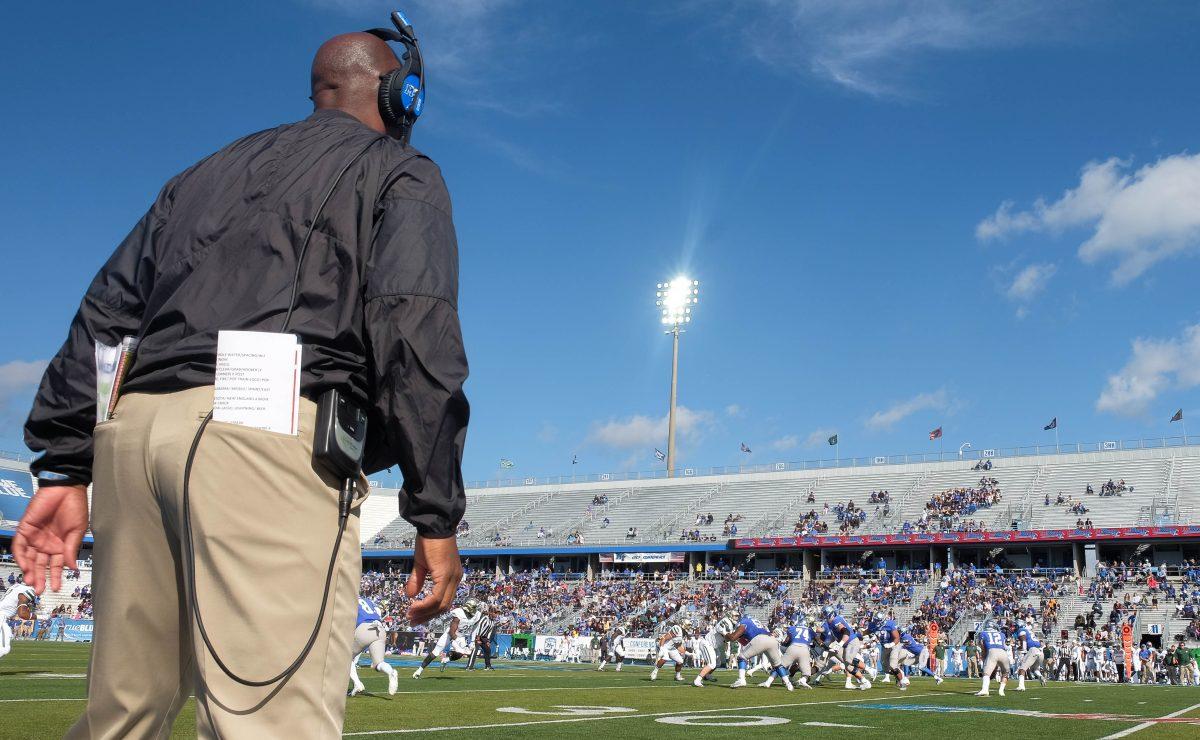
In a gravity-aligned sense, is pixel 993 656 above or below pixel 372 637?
below

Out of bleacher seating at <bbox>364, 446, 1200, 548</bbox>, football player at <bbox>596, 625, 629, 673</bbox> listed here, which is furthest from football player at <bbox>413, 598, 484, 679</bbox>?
bleacher seating at <bbox>364, 446, 1200, 548</bbox>

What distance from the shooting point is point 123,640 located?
2.48m

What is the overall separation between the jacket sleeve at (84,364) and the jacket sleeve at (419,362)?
2.40ft

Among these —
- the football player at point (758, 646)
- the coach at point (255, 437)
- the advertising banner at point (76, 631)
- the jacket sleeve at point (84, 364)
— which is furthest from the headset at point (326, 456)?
the advertising banner at point (76, 631)

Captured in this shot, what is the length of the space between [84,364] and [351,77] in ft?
3.67

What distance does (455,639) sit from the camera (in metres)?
28.8

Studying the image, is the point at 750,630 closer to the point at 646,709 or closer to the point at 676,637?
the point at 676,637

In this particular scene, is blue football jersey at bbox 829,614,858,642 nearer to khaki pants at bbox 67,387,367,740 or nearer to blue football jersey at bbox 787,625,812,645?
blue football jersey at bbox 787,625,812,645

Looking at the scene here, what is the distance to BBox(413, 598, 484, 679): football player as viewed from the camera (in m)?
21.3

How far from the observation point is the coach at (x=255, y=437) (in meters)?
2.31

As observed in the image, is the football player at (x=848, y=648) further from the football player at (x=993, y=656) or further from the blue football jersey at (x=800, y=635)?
the football player at (x=993, y=656)

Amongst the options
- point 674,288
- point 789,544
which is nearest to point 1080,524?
point 789,544

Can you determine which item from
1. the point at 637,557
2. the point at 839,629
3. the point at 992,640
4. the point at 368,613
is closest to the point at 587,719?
the point at 368,613

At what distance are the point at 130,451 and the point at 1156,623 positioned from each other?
41780 mm
